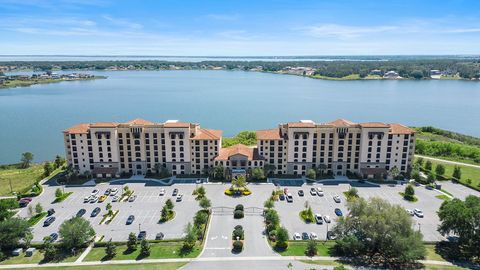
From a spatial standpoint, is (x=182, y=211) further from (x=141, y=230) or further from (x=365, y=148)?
(x=365, y=148)

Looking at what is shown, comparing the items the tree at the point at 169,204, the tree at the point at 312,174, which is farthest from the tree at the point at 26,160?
the tree at the point at 312,174

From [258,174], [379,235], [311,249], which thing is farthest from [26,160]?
[379,235]

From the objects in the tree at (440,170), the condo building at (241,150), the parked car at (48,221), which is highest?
the condo building at (241,150)

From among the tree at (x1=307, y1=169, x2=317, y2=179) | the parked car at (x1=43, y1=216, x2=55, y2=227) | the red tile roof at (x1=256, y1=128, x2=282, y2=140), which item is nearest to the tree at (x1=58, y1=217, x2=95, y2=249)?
the parked car at (x1=43, y1=216, x2=55, y2=227)

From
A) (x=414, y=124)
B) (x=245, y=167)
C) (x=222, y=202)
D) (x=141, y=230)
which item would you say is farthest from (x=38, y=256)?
(x=414, y=124)

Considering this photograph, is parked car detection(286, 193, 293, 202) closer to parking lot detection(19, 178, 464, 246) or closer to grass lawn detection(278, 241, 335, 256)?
parking lot detection(19, 178, 464, 246)

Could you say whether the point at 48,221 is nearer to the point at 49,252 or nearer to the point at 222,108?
the point at 49,252

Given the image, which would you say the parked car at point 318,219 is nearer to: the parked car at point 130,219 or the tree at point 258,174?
the tree at point 258,174
